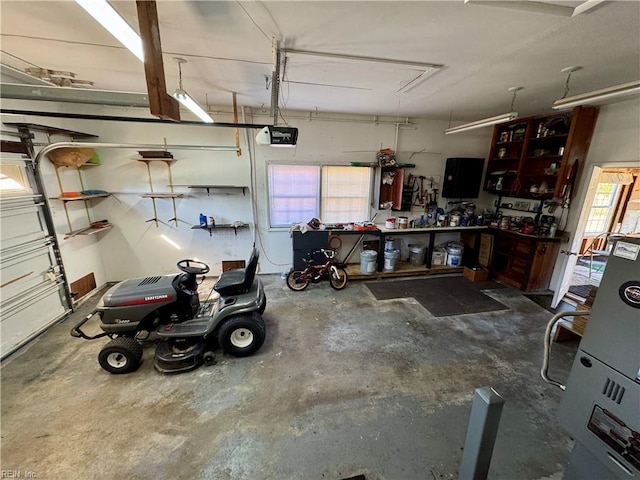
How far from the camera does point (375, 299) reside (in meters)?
4.12

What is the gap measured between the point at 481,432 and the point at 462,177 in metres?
5.16

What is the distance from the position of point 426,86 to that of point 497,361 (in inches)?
129

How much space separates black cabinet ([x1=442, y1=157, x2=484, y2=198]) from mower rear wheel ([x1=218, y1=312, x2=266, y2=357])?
4.64 meters

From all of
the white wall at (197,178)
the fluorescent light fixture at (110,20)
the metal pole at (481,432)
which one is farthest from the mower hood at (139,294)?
the metal pole at (481,432)

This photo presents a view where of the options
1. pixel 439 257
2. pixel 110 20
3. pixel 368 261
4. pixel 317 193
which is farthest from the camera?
pixel 439 257

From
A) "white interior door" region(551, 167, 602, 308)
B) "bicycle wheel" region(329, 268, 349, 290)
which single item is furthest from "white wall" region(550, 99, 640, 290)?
"bicycle wheel" region(329, 268, 349, 290)

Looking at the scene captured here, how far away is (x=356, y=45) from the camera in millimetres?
2152

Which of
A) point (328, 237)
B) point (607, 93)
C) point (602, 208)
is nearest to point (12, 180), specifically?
point (328, 237)

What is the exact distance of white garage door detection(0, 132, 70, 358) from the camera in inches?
108

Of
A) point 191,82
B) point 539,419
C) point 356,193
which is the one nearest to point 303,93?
point 191,82

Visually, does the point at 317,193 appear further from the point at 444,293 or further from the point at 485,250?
the point at 485,250

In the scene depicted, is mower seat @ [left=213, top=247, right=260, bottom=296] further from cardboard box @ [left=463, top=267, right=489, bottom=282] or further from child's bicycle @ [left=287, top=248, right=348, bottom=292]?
cardboard box @ [left=463, top=267, right=489, bottom=282]

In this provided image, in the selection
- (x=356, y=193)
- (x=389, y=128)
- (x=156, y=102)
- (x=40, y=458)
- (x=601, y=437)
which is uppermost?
(x=389, y=128)

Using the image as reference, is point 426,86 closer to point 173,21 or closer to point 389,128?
point 389,128
